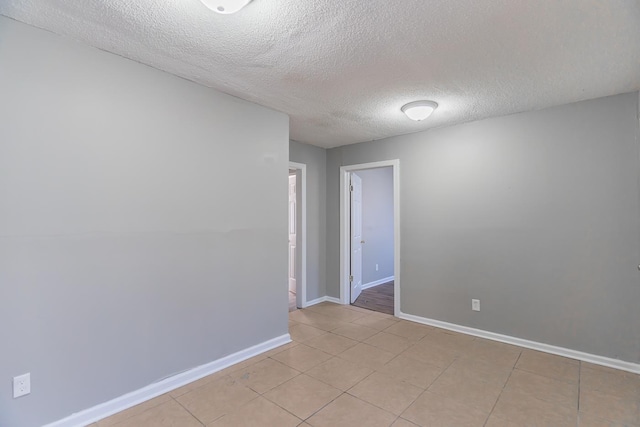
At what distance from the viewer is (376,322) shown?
3.78 metres

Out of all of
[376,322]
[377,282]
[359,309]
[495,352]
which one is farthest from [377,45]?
[377,282]

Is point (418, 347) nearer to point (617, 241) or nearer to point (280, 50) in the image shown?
point (617, 241)

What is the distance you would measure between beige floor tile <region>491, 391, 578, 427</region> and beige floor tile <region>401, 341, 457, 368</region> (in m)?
0.59

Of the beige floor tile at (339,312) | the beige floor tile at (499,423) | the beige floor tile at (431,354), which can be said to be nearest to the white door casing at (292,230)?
the beige floor tile at (339,312)

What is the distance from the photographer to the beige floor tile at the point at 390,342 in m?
3.02

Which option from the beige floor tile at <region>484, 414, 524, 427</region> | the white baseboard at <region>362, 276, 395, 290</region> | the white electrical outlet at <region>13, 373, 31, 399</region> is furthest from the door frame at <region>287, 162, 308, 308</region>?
the white electrical outlet at <region>13, 373, 31, 399</region>

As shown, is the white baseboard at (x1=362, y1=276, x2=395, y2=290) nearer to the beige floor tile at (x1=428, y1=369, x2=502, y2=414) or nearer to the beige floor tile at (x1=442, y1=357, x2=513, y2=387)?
the beige floor tile at (x1=442, y1=357, x2=513, y2=387)

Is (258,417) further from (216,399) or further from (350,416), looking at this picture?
(350,416)

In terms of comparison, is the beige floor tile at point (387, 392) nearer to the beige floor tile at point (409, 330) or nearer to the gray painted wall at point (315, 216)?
the beige floor tile at point (409, 330)

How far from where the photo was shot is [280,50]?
1.98 m

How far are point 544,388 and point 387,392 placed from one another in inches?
48.1

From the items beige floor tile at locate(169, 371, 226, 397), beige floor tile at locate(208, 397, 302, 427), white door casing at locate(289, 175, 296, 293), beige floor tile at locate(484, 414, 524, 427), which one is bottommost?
beige floor tile at locate(484, 414, 524, 427)

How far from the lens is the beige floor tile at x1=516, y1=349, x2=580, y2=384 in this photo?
2.48 m

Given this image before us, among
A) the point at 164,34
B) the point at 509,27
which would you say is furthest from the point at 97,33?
the point at 509,27
